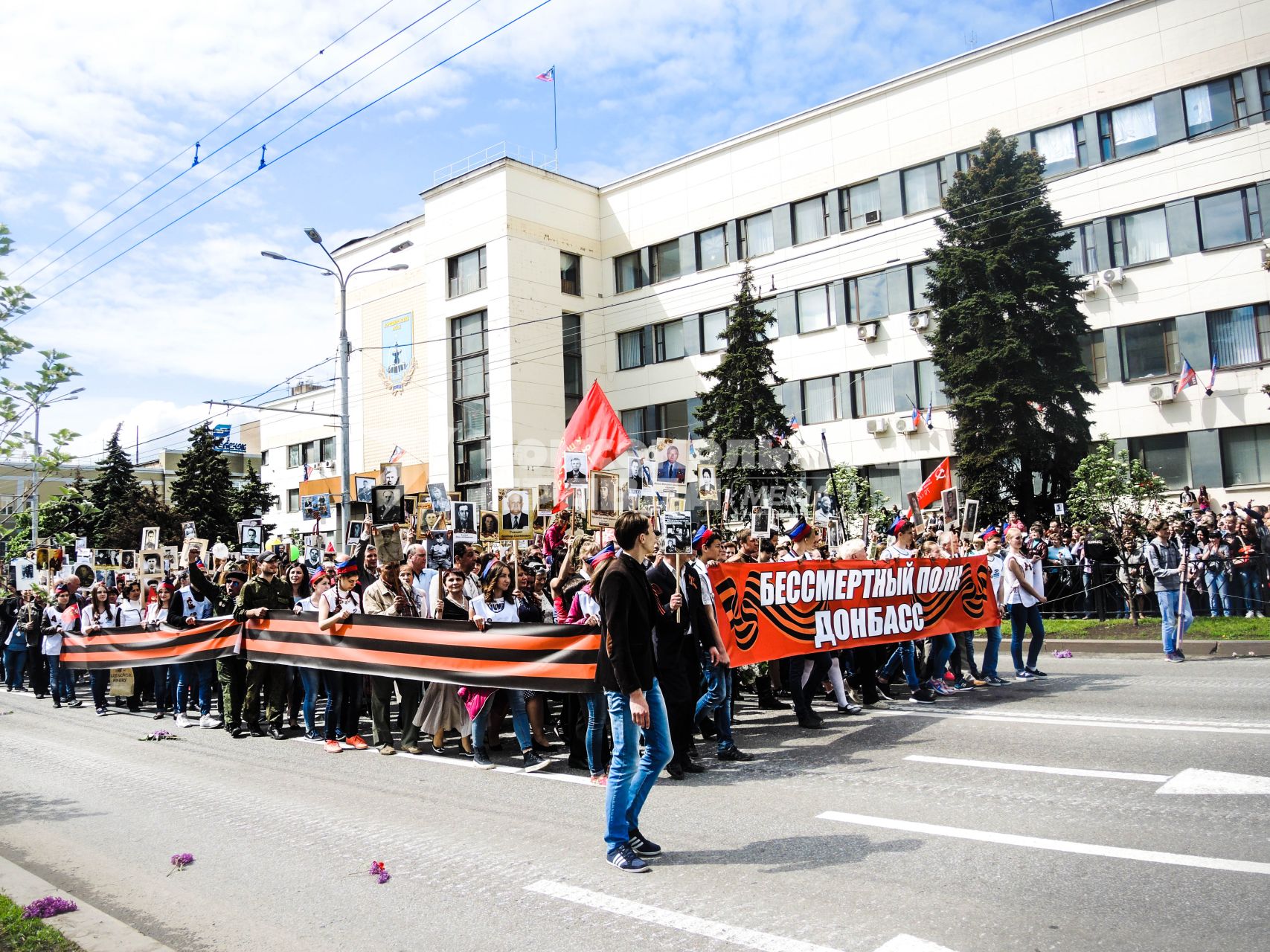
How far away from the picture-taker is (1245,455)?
29.2 metres

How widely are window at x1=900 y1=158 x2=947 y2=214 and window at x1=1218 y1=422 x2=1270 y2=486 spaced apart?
12.5m

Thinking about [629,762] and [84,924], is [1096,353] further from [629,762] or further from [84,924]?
[84,924]

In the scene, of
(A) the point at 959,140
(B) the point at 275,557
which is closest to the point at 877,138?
(A) the point at 959,140

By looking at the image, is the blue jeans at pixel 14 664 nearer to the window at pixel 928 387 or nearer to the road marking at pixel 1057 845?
the road marking at pixel 1057 845

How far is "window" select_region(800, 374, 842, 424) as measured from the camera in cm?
3828

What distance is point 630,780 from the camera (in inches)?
219

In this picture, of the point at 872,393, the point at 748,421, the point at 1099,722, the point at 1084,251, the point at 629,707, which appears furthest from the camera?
the point at 872,393

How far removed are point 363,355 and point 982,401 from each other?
3523 centimetres

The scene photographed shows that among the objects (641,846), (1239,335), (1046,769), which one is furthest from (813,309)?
(641,846)

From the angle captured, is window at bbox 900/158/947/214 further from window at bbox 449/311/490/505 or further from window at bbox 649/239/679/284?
window at bbox 449/311/490/505

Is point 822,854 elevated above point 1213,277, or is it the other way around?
point 1213,277

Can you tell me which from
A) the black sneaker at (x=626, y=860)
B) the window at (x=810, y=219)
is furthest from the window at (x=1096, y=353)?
the black sneaker at (x=626, y=860)

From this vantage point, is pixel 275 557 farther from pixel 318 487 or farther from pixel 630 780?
pixel 318 487

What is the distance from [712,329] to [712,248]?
344 centimetres
